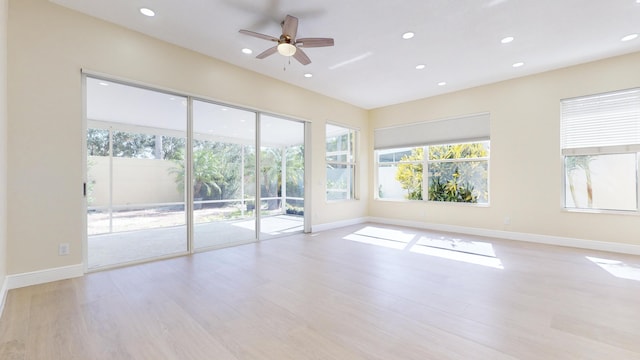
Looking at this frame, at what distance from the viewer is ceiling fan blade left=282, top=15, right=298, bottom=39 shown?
3.08m

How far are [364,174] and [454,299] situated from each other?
16.2 ft

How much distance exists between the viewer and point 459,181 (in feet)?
19.9

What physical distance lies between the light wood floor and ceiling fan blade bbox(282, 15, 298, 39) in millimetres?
2891

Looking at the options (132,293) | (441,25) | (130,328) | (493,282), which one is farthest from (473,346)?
(441,25)

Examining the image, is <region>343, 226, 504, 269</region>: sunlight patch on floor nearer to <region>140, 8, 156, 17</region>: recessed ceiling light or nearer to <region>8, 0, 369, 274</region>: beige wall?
<region>8, 0, 369, 274</region>: beige wall

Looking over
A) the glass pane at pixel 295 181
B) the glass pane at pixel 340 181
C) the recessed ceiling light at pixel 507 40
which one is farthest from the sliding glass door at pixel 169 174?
the recessed ceiling light at pixel 507 40

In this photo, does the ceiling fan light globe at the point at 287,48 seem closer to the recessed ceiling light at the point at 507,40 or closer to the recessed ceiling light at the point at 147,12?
the recessed ceiling light at the point at 147,12

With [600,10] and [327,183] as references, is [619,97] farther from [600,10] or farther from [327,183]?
[327,183]

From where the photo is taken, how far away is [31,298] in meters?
2.61

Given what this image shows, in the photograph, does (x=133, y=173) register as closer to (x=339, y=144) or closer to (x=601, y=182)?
(x=339, y=144)

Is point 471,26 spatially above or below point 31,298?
above

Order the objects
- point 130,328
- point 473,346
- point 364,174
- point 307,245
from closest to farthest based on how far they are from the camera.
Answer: point 473,346, point 130,328, point 307,245, point 364,174

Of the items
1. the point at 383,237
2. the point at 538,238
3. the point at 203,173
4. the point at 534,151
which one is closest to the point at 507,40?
the point at 534,151

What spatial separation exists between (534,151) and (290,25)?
4.92 meters
